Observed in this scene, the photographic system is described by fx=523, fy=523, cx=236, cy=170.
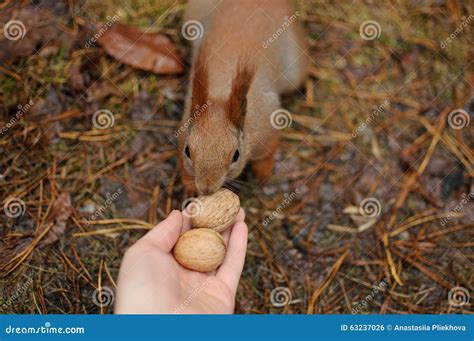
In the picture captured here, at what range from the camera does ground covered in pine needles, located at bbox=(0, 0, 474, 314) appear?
2.42m

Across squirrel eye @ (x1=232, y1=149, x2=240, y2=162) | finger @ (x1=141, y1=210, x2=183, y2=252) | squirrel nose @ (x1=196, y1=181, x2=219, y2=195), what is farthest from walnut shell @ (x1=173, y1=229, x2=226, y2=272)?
squirrel eye @ (x1=232, y1=149, x2=240, y2=162)

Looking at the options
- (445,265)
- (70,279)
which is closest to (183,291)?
(70,279)

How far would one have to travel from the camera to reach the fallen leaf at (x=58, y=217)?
2.38 m

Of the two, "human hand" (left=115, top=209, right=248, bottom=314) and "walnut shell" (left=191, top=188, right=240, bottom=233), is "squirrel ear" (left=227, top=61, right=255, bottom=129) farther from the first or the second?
"human hand" (left=115, top=209, right=248, bottom=314)

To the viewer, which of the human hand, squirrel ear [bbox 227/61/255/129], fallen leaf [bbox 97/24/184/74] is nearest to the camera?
the human hand

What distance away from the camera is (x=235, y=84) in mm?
2072

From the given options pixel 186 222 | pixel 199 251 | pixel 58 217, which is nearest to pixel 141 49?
pixel 58 217

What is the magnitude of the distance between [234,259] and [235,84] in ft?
2.27

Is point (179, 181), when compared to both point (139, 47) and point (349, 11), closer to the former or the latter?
point (139, 47)

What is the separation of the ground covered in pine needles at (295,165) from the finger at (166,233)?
47 centimetres

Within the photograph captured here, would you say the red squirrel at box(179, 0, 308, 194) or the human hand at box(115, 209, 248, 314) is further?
the red squirrel at box(179, 0, 308, 194)

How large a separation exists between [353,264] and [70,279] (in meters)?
1.31

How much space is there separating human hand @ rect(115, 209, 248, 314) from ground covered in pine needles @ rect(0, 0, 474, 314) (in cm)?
41

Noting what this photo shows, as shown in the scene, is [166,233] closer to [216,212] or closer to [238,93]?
[216,212]
